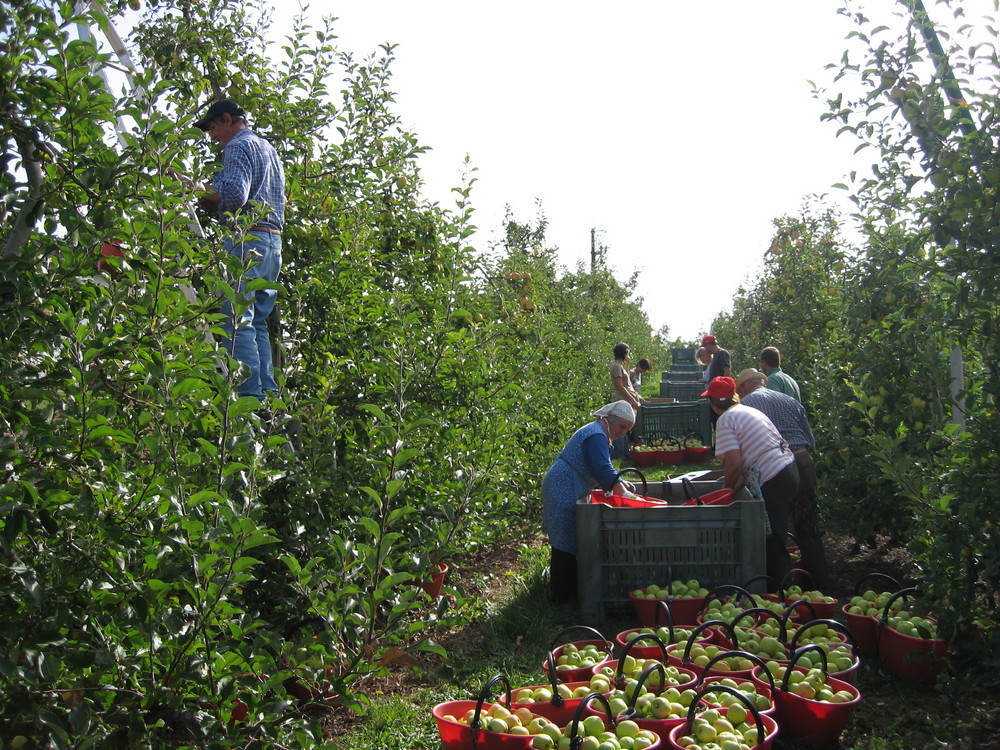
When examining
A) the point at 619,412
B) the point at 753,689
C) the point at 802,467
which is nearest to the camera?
the point at 753,689

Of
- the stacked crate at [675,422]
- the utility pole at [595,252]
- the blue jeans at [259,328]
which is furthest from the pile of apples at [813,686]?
the utility pole at [595,252]

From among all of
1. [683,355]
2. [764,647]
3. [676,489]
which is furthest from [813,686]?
[683,355]

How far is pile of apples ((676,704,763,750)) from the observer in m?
2.61

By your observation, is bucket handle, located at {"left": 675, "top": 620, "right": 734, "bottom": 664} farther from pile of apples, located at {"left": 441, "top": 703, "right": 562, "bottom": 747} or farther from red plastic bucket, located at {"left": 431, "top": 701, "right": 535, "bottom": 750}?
red plastic bucket, located at {"left": 431, "top": 701, "right": 535, "bottom": 750}

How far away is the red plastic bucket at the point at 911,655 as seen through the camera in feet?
11.6

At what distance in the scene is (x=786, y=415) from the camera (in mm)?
5918

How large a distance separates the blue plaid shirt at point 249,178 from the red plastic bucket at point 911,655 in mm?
3372

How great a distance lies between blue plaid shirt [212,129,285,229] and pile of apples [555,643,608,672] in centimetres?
226

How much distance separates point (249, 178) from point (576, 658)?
2.53 meters

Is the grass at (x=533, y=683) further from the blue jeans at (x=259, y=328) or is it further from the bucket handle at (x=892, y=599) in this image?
the blue jeans at (x=259, y=328)

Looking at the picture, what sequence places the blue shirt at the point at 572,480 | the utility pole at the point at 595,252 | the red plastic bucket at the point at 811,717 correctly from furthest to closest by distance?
the utility pole at the point at 595,252 < the blue shirt at the point at 572,480 < the red plastic bucket at the point at 811,717

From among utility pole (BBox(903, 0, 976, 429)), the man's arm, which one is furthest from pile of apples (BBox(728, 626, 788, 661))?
utility pole (BBox(903, 0, 976, 429))

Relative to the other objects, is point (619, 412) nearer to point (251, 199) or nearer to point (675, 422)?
point (251, 199)

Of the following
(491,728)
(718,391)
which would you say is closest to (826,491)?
(718,391)
